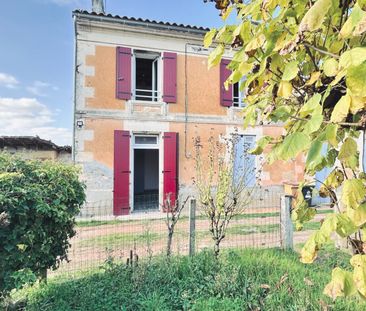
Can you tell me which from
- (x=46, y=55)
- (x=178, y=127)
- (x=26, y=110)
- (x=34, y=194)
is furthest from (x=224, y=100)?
(x=26, y=110)

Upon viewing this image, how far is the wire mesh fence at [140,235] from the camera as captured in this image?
5.03 m

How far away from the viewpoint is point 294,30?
1.13m

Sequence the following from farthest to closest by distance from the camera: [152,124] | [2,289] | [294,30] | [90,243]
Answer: [152,124]
[90,243]
[2,289]
[294,30]

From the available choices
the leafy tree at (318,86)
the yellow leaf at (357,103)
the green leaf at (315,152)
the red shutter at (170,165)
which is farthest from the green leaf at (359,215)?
the red shutter at (170,165)

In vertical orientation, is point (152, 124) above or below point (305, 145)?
above

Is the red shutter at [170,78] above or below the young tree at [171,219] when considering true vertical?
above

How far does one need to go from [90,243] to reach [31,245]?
336cm

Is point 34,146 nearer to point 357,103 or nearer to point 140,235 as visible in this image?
point 140,235

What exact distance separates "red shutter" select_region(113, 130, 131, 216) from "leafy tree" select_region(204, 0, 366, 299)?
848 cm

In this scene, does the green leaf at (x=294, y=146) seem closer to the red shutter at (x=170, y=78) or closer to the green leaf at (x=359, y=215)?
the green leaf at (x=359, y=215)

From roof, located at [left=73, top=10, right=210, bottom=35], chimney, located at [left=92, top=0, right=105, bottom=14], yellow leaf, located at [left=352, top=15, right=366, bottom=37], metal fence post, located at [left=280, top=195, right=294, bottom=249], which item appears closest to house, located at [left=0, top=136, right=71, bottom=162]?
chimney, located at [left=92, top=0, right=105, bottom=14]

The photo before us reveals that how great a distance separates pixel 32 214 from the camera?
2.99m

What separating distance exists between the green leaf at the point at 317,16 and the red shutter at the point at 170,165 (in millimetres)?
9336

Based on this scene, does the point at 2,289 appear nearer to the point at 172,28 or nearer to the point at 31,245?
the point at 31,245
